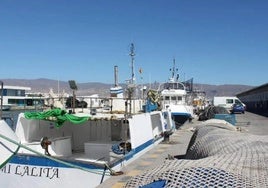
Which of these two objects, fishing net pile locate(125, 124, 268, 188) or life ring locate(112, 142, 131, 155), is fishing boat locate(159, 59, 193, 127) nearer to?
life ring locate(112, 142, 131, 155)

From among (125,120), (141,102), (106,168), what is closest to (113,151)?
(125,120)

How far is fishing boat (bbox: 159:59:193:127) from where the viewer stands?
102 ft

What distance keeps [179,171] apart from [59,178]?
22.3 feet

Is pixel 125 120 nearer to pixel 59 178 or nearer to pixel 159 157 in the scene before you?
pixel 159 157

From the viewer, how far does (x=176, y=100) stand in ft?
113

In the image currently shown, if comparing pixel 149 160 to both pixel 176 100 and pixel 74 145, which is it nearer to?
pixel 74 145

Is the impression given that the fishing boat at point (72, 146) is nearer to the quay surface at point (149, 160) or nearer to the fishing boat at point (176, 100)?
the quay surface at point (149, 160)

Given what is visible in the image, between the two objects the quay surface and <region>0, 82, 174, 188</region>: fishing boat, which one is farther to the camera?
<region>0, 82, 174, 188</region>: fishing boat

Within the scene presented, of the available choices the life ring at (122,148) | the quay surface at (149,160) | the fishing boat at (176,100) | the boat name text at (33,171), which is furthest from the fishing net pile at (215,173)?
the fishing boat at (176,100)

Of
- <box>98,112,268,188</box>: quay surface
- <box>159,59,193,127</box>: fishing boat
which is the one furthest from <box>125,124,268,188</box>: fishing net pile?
<box>159,59,193,127</box>: fishing boat

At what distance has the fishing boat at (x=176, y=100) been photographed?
31.1 metres

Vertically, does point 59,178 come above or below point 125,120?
below

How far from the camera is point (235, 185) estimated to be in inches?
179

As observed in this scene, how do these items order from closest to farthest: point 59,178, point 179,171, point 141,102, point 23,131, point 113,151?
point 179,171 → point 59,178 → point 113,151 → point 23,131 → point 141,102
